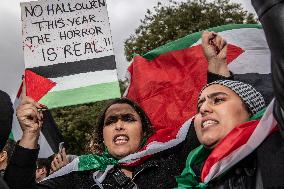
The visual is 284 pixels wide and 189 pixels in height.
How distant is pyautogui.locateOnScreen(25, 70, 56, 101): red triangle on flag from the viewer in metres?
3.04

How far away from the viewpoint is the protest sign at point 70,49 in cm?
390

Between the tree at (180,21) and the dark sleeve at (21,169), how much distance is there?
54.9ft

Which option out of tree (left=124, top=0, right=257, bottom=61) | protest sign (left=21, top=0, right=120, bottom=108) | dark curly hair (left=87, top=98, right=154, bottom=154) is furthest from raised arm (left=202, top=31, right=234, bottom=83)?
tree (left=124, top=0, right=257, bottom=61)

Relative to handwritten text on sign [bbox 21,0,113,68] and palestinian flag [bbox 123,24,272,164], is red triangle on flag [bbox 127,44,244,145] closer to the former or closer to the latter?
palestinian flag [bbox 123,24,272,164]

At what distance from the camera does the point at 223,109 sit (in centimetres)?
221

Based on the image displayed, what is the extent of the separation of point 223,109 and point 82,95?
6.36ft

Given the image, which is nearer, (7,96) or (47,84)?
(7,96)

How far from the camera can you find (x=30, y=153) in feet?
7.88

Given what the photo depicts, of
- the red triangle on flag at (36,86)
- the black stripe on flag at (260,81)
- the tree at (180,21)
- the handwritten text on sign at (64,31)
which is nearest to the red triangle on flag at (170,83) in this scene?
the black stripe on flag at (260,81)

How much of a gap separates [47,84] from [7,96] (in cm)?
185

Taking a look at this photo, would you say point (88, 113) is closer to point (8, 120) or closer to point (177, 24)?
point (177, 24)

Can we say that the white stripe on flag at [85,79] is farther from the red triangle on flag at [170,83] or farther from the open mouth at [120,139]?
the open mouth at [120,139]

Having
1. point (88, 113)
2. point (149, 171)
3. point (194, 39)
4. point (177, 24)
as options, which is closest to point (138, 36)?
point (177, 24)

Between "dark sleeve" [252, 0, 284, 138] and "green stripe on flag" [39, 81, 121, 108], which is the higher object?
"dark sleeve" [252, 0, 284, 138]
